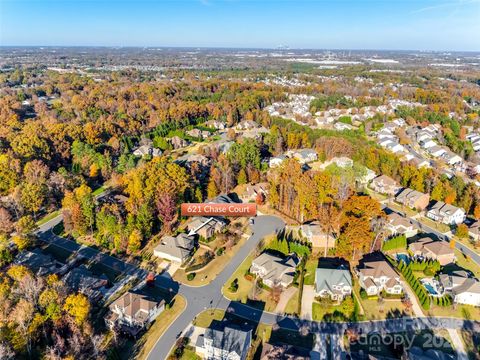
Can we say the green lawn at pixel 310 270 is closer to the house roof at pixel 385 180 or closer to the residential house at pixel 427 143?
the house roof at pixel 385 180

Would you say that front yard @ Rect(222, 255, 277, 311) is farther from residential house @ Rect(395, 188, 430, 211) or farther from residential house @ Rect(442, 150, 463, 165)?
residential house @ Rect(442, 150, 463, 165)

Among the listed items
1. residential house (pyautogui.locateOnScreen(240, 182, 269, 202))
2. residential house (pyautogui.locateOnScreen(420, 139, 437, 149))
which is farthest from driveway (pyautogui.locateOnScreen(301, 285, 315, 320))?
residential house (pyautogui.locateOnScreen(420, 139, 437, 149))

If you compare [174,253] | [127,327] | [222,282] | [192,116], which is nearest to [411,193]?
[222,282]

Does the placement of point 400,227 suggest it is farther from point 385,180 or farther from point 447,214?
point 385,180

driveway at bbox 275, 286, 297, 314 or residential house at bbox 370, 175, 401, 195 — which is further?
residential house at bbox 370, 175, 401, 195

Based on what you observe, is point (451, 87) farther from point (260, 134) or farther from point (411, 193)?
point (411, 193)

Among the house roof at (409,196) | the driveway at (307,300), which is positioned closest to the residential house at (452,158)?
the house roof at (409,196)
